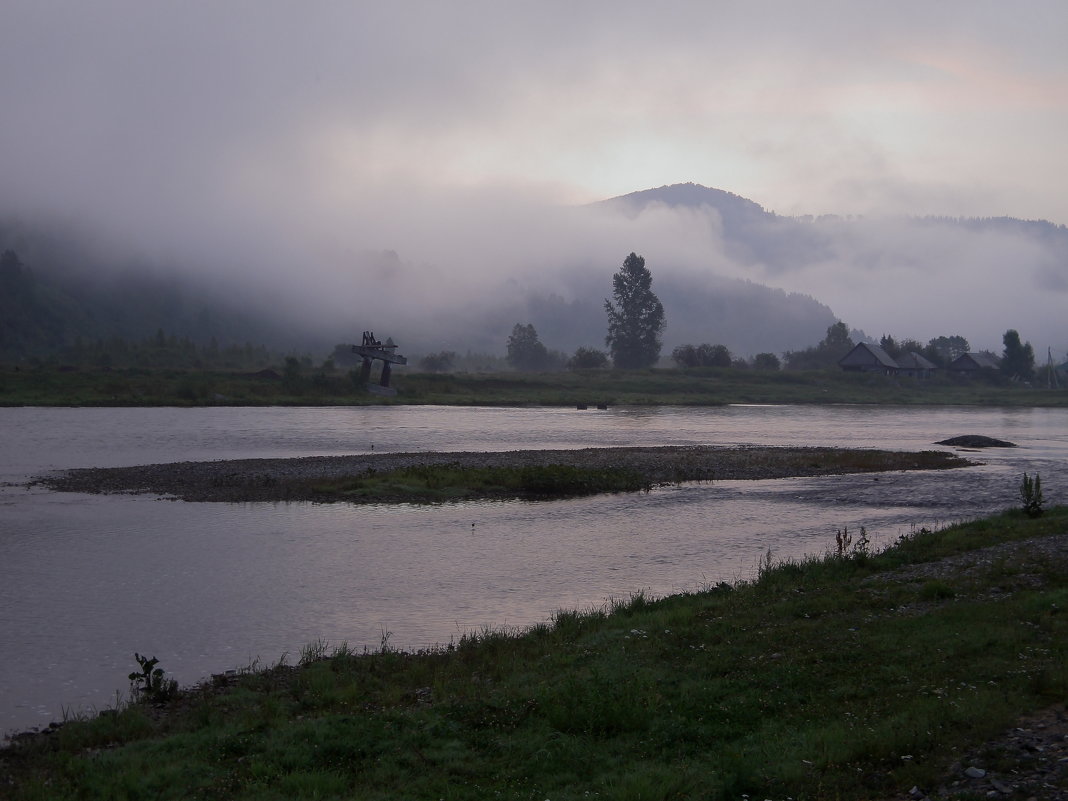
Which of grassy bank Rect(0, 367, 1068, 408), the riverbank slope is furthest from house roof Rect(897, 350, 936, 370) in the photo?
grassy bank Rect(0, 367, 1068, 408)

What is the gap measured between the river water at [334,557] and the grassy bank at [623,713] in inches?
95.8

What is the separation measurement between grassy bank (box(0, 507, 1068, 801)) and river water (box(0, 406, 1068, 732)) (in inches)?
95.8

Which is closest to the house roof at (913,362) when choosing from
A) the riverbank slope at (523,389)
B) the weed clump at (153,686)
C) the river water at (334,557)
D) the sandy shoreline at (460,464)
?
the riverbank slope at (523,389)

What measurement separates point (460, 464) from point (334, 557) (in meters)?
20.2

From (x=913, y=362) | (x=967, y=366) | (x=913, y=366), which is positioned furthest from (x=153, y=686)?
(x=967, y=366)

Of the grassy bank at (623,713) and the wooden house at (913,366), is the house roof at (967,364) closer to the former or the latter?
the wooden house at (913,366)

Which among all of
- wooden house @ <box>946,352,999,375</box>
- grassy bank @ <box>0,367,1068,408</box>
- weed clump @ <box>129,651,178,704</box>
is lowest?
weed clump @ <box>129,651,178,704</box>

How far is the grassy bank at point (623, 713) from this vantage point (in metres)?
10.0

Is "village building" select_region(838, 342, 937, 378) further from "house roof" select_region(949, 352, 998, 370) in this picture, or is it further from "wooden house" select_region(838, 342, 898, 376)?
"house roof" select_region(949, 352, 998, 370)

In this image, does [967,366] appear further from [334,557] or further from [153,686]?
[153,686]

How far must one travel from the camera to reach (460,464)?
46.0 meters

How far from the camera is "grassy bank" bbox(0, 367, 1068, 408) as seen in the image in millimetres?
105562

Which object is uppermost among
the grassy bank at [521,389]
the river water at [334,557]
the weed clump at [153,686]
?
the grassy bank at [521,389]

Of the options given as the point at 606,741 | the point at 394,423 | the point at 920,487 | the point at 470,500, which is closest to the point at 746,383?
the point at 394,423
